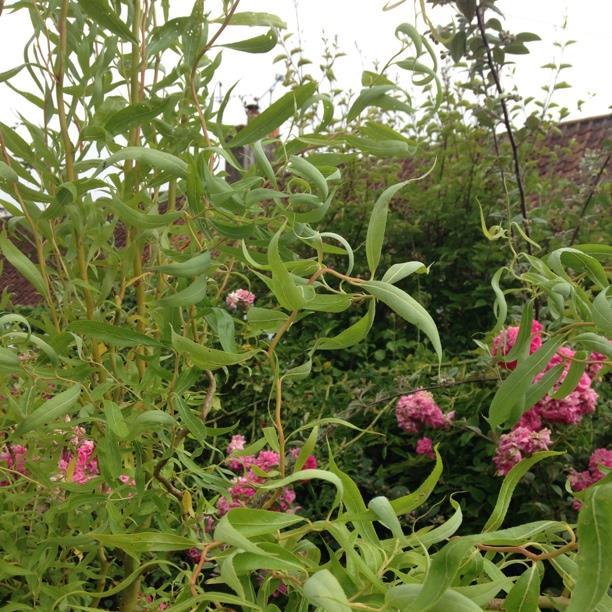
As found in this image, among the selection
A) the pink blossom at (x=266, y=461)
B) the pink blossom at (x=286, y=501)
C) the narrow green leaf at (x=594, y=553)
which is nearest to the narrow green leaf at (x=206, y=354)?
the narrow green leaf at (x=594, y=553)

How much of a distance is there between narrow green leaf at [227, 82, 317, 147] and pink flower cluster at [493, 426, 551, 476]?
121 cm

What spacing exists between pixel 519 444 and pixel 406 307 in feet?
4.16

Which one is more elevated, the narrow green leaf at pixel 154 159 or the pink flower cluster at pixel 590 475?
the narrow green leaf at pixel 154 159

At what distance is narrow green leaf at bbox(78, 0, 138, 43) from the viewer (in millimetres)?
579

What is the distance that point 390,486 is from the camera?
204 centimetres

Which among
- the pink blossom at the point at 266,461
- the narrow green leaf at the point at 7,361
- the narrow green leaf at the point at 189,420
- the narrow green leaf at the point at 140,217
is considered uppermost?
the narrow green leaf at the point at 140,217

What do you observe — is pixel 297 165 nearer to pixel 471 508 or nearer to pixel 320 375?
pixel 471 508

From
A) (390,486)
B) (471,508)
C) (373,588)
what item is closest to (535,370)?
(373,588)

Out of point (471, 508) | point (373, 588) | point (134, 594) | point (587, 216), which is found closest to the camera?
point (373, 588)

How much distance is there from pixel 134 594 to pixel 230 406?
182 centimetres

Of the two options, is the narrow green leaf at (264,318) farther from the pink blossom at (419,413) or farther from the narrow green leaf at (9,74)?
the pink blossom at (419,413)

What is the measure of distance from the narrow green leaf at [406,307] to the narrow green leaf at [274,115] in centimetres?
16

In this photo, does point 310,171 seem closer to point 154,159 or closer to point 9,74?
point 154,159

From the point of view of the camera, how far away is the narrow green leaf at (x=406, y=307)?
1.42 feet
